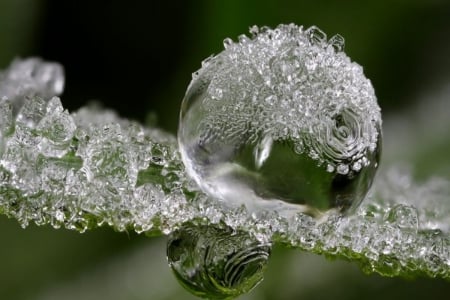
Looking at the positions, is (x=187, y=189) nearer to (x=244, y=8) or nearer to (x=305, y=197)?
(x=305, y=197)

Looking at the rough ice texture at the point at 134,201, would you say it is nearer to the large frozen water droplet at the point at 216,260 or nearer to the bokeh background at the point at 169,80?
the large frozen water droplet at the point at 216,260

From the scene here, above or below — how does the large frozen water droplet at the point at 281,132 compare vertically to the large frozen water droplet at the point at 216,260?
above

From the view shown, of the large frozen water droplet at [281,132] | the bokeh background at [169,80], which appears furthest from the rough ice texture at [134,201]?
the bokeh background at [169,80]

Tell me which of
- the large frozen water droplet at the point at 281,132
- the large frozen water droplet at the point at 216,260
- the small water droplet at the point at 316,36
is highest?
the small water droplet at the point at 316,36

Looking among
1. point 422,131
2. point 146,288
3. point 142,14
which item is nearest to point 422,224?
point 146,288

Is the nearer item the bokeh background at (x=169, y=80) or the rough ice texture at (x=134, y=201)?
the rough ice texture at (x=134, y=201)

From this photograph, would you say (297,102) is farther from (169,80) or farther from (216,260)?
(169,80)
